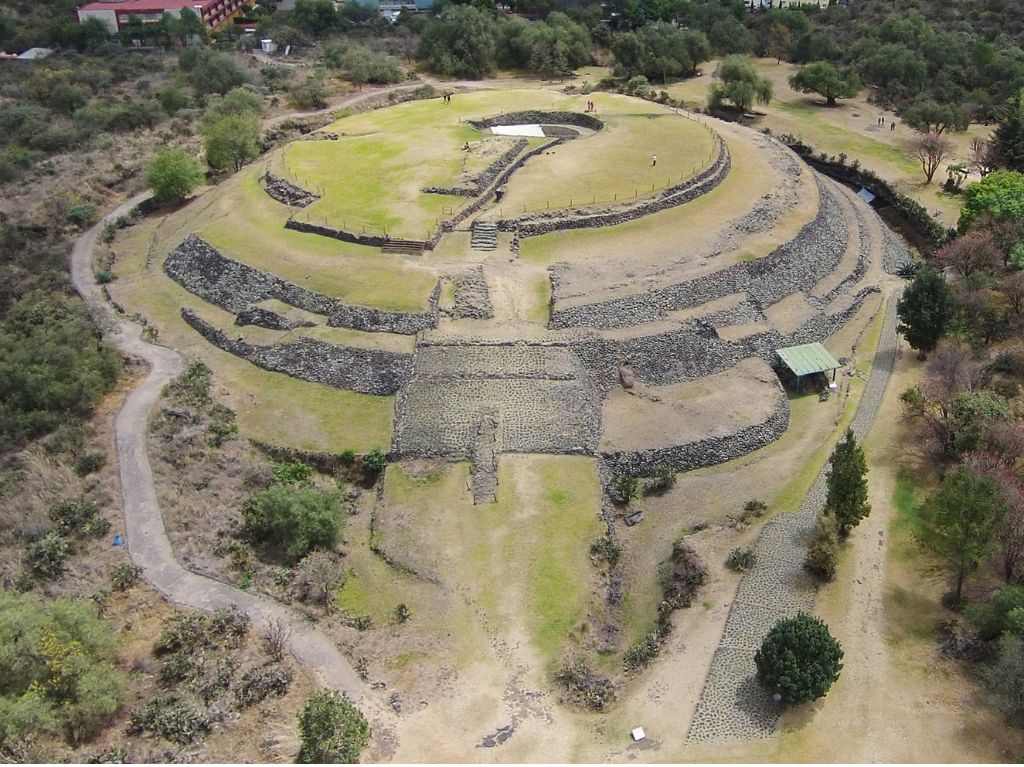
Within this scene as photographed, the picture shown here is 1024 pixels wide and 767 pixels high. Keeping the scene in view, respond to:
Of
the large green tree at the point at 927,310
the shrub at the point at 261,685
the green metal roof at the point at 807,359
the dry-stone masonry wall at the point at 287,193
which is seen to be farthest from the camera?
the dry-stone masonry wall at the point at 287,193

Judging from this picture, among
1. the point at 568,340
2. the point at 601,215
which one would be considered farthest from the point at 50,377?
the point at 601,215

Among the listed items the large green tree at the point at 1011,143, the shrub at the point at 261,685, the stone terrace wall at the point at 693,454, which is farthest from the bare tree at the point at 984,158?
the shrub at the point at 261,685

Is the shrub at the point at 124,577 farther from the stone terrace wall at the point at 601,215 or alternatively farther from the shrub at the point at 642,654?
the stone terrace wall at the point at 601,215

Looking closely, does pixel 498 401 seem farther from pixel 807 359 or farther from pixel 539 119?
Answer: pixel 539 119

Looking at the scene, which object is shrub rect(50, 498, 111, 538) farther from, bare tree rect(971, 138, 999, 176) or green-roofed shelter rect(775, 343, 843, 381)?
bare tree rect(971, 138, 999, 176)

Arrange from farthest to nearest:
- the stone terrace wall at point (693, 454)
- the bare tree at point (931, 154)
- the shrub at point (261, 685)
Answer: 1. the bare tree at point (931, 154)
2. the stone terrace wall at point (693, 454)
3. the shrub at point (261, 685)

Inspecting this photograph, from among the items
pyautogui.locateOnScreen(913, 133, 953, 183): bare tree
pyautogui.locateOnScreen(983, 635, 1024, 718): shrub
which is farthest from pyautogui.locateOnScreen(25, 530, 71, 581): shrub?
pyautogui.locateOnScreen(913, 133, 953, 183): bare tree
